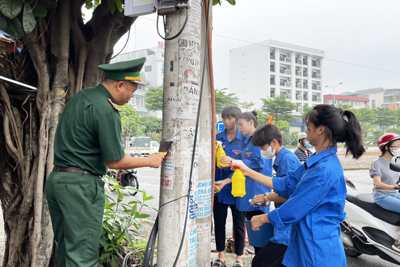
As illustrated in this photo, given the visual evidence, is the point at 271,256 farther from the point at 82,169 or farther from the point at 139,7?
the point at 139,7

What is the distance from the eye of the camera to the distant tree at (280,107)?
42469 millimetres

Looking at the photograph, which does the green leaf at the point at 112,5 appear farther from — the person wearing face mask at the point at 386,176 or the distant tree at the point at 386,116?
the distant tree at the point at 386,116

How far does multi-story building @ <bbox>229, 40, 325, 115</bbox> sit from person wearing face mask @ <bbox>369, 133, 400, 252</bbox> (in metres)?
57.5

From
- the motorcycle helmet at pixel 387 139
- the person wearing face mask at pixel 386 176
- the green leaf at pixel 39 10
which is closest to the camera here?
the green leaf at pixel 39 10

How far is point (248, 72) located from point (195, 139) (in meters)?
64.6

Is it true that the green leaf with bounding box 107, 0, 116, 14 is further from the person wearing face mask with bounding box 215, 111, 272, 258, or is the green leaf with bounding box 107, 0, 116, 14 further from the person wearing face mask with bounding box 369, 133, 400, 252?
the person wearing face mask with bounding box 369, 133, 400, 252

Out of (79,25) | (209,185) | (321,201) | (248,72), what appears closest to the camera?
(321,201)

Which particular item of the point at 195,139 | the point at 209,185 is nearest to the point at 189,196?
the point at 195,139

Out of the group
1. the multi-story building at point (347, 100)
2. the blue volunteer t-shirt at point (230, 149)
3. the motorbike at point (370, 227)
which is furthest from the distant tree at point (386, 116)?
the blue volunteer t-shirt at point (230, 149)

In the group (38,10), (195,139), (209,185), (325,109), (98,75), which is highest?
(38,10)

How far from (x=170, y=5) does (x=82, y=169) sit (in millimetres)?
1201

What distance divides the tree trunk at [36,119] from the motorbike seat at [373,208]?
11.0 feet

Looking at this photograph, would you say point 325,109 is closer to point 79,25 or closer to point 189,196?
point 189,196

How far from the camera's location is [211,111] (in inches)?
113
